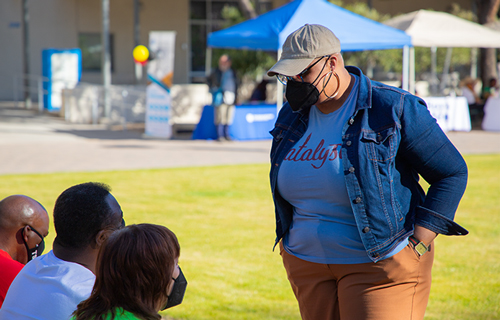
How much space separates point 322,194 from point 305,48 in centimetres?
60

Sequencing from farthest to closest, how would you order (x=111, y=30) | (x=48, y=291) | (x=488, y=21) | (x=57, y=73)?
(x=111, y=30)
(x=57, y=73)
(x=488, y=21)
(x=48, y=291)

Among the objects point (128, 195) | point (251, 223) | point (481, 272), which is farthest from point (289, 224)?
point (128, 195)

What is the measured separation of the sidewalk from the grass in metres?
0.90

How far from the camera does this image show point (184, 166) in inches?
412

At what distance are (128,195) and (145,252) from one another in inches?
250

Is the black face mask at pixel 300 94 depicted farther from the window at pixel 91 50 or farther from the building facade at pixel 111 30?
the window at pixel 91 50

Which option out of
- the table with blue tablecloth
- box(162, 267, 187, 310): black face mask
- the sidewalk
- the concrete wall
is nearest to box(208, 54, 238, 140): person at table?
the table with blue tablecloth

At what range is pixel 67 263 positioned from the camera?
84.8 inches

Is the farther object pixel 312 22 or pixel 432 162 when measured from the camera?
pixel 312 22

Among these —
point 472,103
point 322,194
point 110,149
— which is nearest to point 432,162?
point 322,194

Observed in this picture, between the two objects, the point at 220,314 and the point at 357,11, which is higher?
the point at 357,11

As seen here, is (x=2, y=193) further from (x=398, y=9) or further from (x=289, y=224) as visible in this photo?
(x=398, y=9)

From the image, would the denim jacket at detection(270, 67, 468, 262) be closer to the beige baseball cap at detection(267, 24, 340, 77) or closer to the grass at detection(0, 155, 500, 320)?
the beige baseball cap at detection(267, 24, 340, 77)

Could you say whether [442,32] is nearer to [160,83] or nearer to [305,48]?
[160,83]
